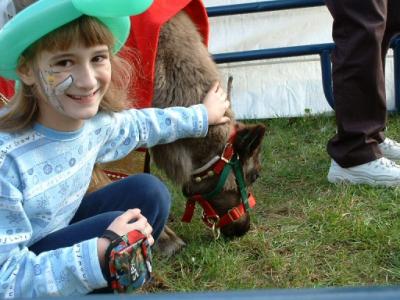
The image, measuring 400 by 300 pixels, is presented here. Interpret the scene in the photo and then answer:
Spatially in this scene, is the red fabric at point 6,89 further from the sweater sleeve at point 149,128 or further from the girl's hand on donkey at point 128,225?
the girl's hand on donkey at point 128,225

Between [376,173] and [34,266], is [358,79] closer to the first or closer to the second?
[376,173]

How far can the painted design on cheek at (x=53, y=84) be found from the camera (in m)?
1.81

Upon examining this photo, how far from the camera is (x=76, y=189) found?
205cm

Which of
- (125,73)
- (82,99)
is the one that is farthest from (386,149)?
(82,99)

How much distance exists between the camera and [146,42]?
251 cm

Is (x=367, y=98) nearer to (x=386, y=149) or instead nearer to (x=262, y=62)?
(x=386, y=149)

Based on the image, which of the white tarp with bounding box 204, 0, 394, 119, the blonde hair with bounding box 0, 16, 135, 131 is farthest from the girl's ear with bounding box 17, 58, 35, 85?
the white tarp with bounding box 204, 0, 394, 119

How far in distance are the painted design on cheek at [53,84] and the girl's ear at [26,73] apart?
0.05 meters

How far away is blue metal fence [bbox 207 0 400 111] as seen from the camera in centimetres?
451

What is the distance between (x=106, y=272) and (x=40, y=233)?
34 centimetres

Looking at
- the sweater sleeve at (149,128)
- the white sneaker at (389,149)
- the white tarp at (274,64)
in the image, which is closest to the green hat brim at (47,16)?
the sweater sleeve at (149,128)

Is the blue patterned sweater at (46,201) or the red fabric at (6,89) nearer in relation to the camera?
the blue patterned sweater at (46,201)

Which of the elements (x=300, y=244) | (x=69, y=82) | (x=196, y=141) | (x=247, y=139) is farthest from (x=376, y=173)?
(x=69, y=82)

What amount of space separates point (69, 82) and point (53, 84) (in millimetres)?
47
